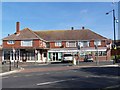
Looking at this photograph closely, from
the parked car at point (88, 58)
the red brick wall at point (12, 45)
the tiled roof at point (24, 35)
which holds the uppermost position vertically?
the tiled roof at point (24, 35)

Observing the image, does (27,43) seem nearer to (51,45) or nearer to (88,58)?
(51,45)

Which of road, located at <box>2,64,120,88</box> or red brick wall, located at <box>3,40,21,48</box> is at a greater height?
red brick wall, located at <box>3,40,21,48</box>

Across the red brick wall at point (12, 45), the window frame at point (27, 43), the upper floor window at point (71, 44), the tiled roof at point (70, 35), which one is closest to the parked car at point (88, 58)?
the tiled roof at point (70, 35)

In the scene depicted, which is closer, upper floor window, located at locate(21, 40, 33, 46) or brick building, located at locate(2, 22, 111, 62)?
brick building, located at locate(2, 22, 111, 62)

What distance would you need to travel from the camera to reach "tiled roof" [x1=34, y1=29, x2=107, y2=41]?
70.0 meters

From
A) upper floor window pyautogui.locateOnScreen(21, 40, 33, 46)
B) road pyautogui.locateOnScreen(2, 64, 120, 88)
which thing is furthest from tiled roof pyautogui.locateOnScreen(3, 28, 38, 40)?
road pyautogui.locateOnScreen(2, 64, 120, 88)

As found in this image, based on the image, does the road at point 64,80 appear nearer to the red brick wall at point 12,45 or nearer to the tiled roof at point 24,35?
the tiled roof at point 24,35

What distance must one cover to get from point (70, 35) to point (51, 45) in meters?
5.39

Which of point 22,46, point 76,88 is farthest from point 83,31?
point 76,88

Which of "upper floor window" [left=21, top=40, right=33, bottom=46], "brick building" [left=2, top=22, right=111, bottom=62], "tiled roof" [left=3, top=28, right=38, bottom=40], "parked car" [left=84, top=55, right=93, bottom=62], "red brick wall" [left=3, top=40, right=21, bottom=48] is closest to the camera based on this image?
"parked car" [left=84, top=55, right=93, bottom=62]

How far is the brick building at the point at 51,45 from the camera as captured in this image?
63.8 m

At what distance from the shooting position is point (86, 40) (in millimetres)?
69062

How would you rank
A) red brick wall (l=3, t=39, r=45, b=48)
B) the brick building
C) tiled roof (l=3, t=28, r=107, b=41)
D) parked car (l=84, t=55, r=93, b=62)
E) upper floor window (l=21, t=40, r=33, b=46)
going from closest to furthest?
1. parked car (l=84, t=55, r=93, b=62)
2. the brick building
3. red brick wall (l=3, t=39, r=45, b=48)
4. upper floor window (l=21, t=40, r=33, b=46)
5. tiled roof (l=3, t=28, r=107, b=41)

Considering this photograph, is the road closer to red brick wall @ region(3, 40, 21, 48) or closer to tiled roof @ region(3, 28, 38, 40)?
tiled roof @ region(3, 28, 38, 40)
